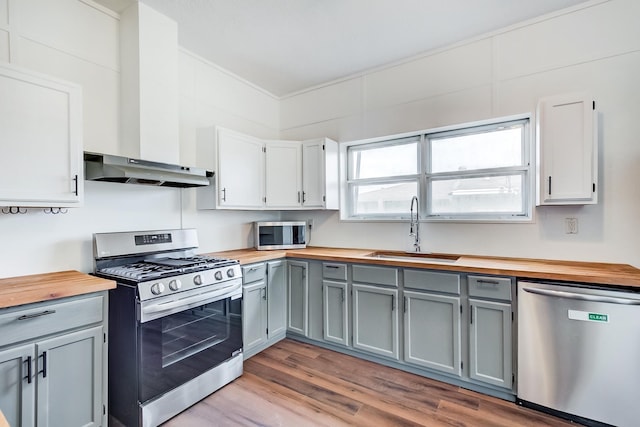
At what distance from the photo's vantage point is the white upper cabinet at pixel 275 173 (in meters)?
2.96

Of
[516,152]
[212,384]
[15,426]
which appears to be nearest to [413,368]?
[212,384]

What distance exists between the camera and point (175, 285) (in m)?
1.97

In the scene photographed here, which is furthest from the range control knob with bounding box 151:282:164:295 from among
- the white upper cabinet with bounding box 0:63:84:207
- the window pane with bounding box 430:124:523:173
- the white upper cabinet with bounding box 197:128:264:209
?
the window pane with bounding box 430:124:523:173

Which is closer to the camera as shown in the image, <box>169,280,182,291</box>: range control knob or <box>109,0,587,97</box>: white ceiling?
<box>169,280,182,291</box>: range control knob

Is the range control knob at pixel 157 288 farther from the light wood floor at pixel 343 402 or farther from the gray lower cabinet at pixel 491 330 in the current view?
the gray lower cabinet at pixel 491 330

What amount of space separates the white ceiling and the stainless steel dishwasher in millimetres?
2146

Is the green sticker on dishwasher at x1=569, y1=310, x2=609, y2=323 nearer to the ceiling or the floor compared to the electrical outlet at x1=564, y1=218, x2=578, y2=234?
nearer to the floor

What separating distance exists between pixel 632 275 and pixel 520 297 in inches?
24.5

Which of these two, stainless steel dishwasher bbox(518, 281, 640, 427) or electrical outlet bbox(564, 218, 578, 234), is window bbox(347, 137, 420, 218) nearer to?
electrical outlet bbox(564, 218, 578, 234)

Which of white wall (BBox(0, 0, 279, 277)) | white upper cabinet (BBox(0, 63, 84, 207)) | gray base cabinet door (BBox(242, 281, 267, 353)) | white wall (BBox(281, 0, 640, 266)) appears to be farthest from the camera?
gray base cabinet door (BBox(242, 281, 267, 353))

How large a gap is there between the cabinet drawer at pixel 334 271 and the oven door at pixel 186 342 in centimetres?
84

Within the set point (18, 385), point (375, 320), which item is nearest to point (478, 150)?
point (375, 320)

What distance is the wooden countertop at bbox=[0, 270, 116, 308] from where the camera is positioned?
4.73 feet

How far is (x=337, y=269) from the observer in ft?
9.29
